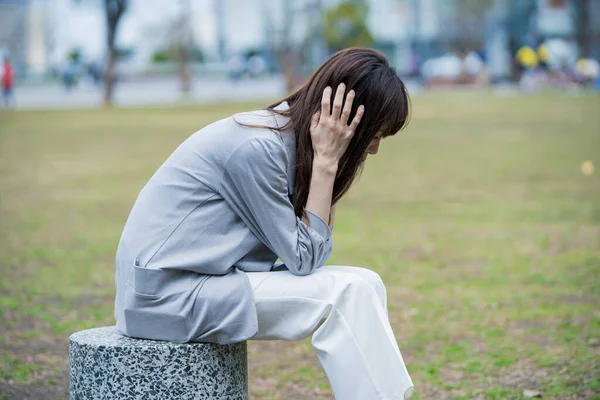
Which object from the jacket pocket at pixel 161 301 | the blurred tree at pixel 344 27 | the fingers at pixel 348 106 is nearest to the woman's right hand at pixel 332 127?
the fingers at pixel 348 106

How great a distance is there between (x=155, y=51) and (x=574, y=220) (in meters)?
60.9

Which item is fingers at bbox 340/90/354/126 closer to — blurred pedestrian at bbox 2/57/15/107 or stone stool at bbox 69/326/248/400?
stone stool at bbox 69/326/248/400

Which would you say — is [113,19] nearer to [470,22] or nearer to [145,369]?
[470,22]

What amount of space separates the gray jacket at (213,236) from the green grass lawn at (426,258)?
1575mm

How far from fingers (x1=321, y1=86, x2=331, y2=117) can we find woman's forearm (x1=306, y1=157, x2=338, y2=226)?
155mm

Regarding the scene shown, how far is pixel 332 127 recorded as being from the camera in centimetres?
325

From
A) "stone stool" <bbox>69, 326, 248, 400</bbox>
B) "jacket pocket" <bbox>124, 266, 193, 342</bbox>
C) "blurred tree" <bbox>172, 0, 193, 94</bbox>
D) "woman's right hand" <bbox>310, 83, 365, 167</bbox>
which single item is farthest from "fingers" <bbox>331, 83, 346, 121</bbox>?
"blurred tree" <bbox>172, 0, 193, 94</bbox>

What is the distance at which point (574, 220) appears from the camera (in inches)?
395

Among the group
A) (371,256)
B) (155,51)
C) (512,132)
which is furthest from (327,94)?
(155,51)

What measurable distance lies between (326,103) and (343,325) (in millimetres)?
718

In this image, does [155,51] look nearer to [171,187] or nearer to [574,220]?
[574,220]

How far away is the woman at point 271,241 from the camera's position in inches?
122

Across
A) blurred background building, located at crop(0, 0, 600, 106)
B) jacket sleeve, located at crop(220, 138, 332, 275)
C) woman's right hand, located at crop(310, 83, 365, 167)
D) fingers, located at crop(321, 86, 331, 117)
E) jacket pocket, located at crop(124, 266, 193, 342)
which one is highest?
fingers, located at crop(321, 86, 331, 117)

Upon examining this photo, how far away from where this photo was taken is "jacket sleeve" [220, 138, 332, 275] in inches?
124
